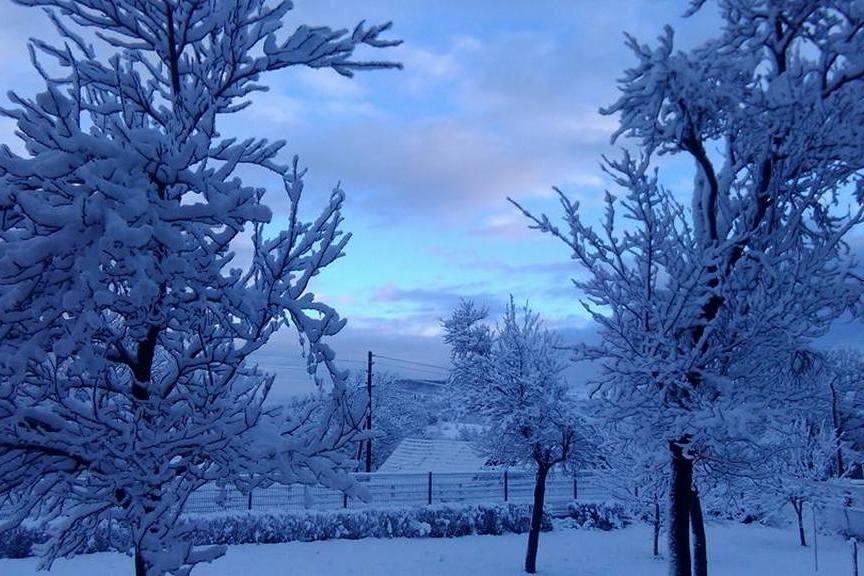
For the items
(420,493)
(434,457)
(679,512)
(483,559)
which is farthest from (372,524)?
(434,457)

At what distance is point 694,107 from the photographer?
7148 mm

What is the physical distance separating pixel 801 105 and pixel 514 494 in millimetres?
19796

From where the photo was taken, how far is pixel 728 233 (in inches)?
305

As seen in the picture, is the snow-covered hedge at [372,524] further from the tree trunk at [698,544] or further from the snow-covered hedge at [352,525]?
the tree trunk at [698,544]

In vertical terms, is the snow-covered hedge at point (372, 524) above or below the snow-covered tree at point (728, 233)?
below

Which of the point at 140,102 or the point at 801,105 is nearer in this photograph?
the point at 140,102

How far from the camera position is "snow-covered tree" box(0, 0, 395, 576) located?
11.5 ft

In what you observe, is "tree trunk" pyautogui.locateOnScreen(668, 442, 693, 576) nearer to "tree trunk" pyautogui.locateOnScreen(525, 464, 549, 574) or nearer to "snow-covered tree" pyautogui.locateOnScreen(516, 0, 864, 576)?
"snow-covered tree" pyautogui.locateOnScreen(516, 0, 864, 576)

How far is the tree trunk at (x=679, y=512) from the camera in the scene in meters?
7.74

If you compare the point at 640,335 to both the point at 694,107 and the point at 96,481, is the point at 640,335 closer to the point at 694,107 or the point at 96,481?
the point at 694,107

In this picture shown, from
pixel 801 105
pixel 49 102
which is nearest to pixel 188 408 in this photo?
pixel 49 102

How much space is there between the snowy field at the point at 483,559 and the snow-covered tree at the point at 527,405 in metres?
1.40

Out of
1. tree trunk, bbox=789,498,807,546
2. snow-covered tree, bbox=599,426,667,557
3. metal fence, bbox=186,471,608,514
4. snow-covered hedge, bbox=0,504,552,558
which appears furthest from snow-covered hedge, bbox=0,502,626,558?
tree trunk, bbox=789,498,807,546

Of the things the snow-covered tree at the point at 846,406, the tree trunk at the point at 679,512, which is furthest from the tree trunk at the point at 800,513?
the tree trunk at the point at 679,512
